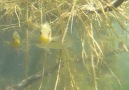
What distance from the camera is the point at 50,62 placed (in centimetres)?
208

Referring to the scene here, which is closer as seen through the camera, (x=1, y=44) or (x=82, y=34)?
(x=82, y=34)

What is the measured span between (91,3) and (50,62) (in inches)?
27.4

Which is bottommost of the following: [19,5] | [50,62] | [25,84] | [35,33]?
[25,84]

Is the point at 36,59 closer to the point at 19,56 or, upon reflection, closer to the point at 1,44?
the point at 19,56

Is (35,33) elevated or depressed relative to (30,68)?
elevated

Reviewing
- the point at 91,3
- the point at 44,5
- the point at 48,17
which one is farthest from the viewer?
the point at 48,17

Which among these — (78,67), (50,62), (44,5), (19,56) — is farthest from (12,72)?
(44,5)

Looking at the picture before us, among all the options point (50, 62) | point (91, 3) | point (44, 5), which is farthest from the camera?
point (50, 62)

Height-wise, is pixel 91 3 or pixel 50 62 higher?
pixel 91 3

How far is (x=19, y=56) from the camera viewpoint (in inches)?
86.1

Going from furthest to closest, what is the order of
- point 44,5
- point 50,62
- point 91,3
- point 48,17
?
point 50,62 → point 48,17 → point 44,5 → point 91,3

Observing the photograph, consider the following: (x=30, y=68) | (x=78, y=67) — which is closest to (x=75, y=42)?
(x=78, y=67)

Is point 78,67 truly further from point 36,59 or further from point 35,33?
point 35,33

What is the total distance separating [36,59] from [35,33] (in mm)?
293
